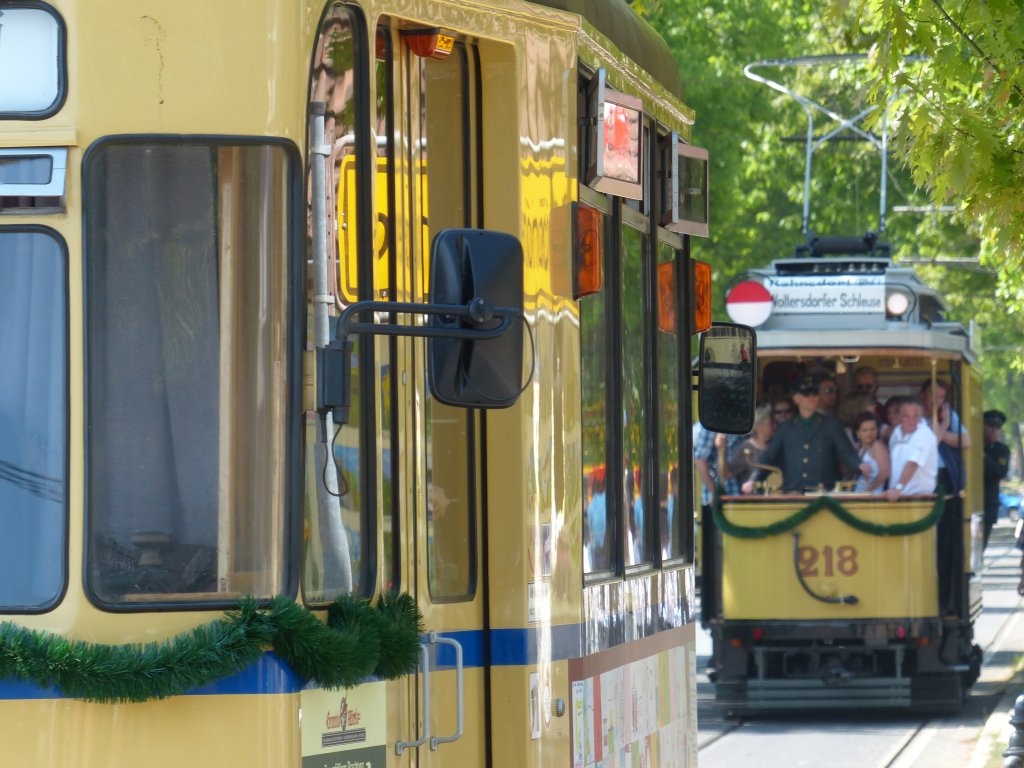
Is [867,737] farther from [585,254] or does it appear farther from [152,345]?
[152,345]

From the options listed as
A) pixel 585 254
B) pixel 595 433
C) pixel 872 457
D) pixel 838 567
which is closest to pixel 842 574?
pixel 838 567

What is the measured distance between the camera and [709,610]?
14.5 meters

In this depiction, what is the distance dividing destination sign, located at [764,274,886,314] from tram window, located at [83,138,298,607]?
11.7 m

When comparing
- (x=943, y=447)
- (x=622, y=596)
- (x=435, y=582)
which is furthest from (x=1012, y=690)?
(x=435, y=582)

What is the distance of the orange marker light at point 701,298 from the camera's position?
618 cm

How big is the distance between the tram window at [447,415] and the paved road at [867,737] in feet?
25.7

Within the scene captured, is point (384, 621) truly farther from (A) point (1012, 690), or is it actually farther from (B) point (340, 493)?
(A) point (1012, 690)

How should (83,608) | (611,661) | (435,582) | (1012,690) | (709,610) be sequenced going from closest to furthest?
(83,608)
(435,582)
(611,661)
(709,610)
(1012,690)

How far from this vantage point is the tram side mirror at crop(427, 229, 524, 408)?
349 cm

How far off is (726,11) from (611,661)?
21925 millimetres

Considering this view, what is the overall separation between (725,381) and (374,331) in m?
3.00

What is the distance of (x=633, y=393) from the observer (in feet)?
17.3

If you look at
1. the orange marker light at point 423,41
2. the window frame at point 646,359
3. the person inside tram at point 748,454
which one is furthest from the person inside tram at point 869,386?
the orange marker light at point 423,41

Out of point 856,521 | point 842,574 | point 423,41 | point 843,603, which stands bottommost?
point 843,603
